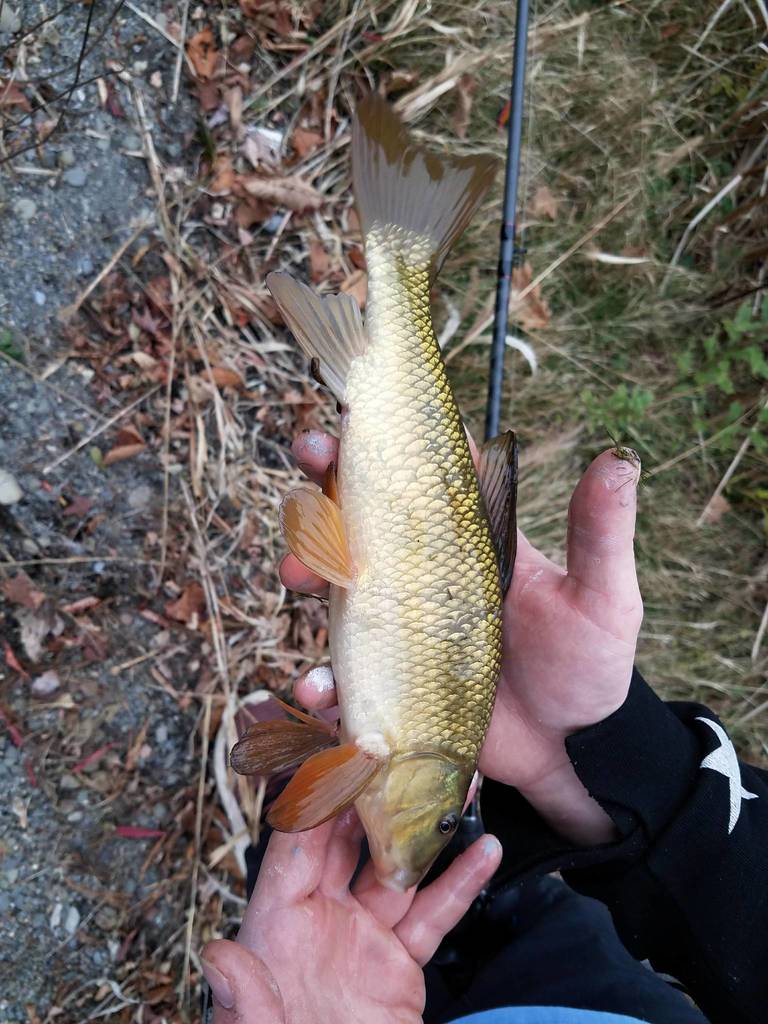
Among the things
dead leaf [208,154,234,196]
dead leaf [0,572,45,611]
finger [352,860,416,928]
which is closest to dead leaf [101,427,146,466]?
dead leaf [0,572,45,611]

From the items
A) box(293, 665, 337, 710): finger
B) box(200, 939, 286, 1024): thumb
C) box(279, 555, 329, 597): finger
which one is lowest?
box(200, 939, 286, 1024): thumb

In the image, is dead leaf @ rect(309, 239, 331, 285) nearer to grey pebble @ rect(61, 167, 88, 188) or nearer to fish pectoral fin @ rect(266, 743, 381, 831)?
grey pebble @ rect(61, 167, 88, 188)

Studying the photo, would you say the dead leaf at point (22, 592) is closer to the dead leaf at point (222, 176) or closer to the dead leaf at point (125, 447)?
the dead leaf at point (125, 447)

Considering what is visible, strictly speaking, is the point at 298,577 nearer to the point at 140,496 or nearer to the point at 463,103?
the point at 140,496

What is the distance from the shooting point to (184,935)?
8.41ft

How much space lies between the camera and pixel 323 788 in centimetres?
162

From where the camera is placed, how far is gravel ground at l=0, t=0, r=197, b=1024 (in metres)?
2.35

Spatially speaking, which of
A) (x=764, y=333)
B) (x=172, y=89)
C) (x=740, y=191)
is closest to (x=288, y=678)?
(x=172, y=89)

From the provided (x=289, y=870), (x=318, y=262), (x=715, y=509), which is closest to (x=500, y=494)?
(x=289, y=870)

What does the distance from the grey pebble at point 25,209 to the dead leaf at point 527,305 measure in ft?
6.02

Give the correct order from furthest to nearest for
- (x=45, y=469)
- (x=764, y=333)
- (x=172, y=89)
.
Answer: (x=764, y=333) → (x=172, y=89) → (x=45, y=469)

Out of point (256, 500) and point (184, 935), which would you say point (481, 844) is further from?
point (256, 500)

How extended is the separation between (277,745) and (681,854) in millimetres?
999

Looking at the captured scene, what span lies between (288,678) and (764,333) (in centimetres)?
261
